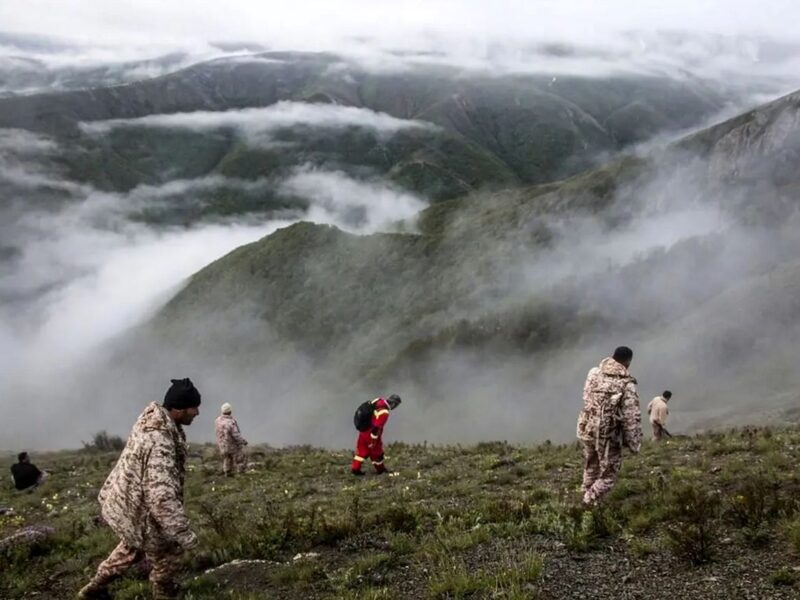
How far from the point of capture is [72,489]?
19.9 meters

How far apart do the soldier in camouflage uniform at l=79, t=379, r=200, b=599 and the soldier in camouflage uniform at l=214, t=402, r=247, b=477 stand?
11.1m

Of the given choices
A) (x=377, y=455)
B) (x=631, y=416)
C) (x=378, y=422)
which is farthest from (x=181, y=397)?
(x=377, y=455)

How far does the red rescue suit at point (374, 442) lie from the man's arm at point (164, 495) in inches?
384

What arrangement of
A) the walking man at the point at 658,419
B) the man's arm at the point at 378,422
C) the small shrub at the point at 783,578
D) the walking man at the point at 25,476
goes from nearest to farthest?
the small shrub at the point at 783,578, the man's arm at the point at 378,422, the walking man at the point at 658,419, the walking man at the point at 25,476

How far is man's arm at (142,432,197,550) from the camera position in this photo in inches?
261

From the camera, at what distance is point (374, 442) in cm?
1652

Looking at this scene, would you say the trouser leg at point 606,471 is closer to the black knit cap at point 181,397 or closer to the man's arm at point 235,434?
the black knit cap at point 181,397

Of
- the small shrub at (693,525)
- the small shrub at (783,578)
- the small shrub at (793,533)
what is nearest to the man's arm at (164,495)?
the small shrub at (693,525)

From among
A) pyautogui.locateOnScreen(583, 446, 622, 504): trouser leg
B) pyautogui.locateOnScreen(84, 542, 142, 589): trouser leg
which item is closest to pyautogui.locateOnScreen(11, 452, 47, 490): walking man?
pyautogui.locateOnScreen(84, 542, 142, 589): trouser leg

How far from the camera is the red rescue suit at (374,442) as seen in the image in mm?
16359

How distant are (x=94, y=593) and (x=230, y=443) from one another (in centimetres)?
1092

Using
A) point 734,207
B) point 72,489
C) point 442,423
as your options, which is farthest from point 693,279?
point 72,489

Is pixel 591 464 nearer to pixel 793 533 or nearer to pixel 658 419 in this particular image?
pixel 793 533

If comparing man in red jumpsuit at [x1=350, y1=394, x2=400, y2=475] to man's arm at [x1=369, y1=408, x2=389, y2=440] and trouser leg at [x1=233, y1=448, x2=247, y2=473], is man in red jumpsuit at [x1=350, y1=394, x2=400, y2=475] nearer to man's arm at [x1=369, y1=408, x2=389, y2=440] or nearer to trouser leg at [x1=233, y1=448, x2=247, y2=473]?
man's arm at [x1=369, y1=408, x2=389, y2=440]
